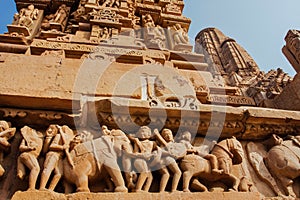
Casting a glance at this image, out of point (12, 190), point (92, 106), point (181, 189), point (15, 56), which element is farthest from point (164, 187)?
point (15, 56)

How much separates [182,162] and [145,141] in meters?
0.47

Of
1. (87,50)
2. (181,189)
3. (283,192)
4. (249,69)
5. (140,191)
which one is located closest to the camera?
(140,191)

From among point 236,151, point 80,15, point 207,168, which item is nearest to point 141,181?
point 207,168

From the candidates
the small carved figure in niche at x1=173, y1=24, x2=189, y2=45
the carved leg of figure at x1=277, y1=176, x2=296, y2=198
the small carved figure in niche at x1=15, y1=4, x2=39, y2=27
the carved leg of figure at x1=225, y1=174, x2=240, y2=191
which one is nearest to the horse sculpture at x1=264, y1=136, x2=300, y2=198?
the carved leg of figure at x1=277, y1=176, x2=296, y2=198

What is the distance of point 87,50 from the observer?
204 inches

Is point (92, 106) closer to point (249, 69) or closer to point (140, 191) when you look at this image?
point (140, 191)

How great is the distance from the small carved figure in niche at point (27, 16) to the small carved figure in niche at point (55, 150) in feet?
13.3

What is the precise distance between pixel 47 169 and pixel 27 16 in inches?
196

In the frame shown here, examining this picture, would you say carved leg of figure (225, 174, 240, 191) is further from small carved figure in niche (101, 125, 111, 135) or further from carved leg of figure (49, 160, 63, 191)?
carved leg of figure (49, 160, 63, 191)

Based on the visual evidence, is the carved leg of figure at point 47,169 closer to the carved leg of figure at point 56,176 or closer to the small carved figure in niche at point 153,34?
the carved leg of figure at point 56,176

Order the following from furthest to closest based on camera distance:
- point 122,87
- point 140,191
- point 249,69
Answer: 1. point 249,69
2. point 122,87
3. point 140,191

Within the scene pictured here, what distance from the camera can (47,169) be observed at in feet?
9.07

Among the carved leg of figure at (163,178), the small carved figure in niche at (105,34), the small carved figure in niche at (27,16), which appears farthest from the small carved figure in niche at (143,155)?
the small carved figure in niche at (27,16)

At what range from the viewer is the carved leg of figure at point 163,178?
2.86 m
